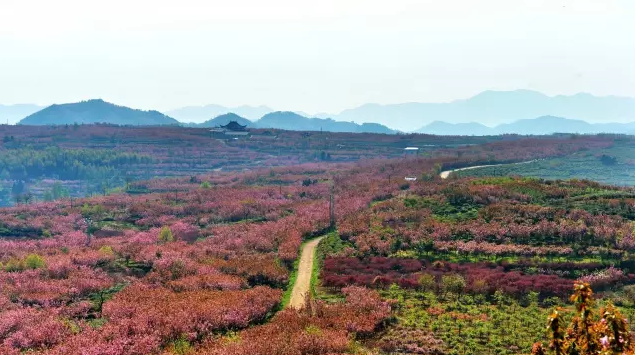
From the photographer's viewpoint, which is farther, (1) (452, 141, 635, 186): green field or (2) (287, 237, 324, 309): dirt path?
(1) (452, 141, 635, 186): green field

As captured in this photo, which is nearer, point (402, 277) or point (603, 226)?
point (402, 277)

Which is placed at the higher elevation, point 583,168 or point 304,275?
point 583,168

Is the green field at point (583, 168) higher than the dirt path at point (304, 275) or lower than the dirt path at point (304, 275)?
higher

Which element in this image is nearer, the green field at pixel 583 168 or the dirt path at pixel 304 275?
the dirt path at pixel 304 275

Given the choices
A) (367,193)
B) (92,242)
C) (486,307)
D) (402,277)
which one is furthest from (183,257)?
(367,193)

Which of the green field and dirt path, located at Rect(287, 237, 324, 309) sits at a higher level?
the green field

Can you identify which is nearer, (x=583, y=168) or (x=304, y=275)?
(x=304, y=275)

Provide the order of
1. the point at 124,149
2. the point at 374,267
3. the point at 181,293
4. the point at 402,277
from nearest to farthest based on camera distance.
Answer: the point at 181,293, the point at 402,277, the point at 374,267, the point at 124,149

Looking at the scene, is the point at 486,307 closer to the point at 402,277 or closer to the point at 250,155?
the point at 402,277
